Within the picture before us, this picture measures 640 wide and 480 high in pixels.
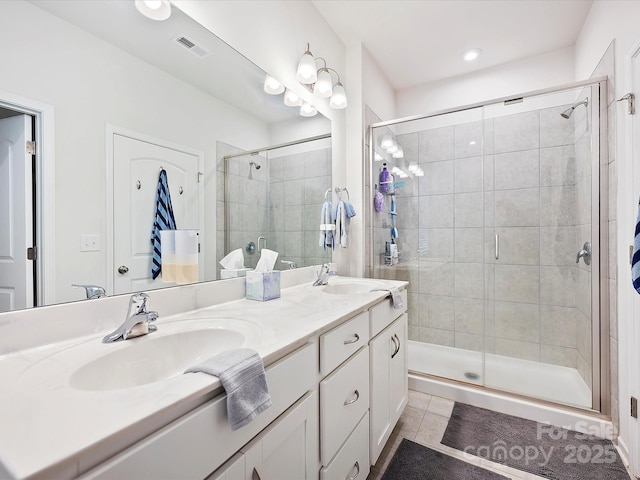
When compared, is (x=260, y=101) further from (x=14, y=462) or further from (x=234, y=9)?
(x=14, y=462)

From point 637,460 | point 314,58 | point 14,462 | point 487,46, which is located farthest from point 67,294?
point 487,46

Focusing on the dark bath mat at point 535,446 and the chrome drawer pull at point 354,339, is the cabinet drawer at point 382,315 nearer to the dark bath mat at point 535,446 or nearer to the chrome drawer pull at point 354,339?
the chrome drawer pull at point 354,339

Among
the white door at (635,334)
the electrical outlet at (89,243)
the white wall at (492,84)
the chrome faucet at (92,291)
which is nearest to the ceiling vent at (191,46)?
the electrical outlet at (89,243)

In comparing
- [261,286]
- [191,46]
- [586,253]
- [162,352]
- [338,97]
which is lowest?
[162,352]

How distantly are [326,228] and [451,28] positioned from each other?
1741mm

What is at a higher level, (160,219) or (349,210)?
(349,210)

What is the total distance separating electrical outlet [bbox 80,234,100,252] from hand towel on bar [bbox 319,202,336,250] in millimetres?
1316

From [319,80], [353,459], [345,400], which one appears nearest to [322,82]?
[319,80]

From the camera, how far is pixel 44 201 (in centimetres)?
85

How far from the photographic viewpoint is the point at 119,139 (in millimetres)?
1017

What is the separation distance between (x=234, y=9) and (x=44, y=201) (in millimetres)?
1208

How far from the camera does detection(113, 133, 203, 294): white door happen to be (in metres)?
1.01

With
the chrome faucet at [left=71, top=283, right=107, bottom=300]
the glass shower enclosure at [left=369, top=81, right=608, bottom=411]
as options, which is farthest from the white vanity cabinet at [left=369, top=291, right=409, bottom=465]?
the chrome faucet at [left=71, top=283, right=107, bottom=300]

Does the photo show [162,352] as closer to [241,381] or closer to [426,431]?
[241,381]
